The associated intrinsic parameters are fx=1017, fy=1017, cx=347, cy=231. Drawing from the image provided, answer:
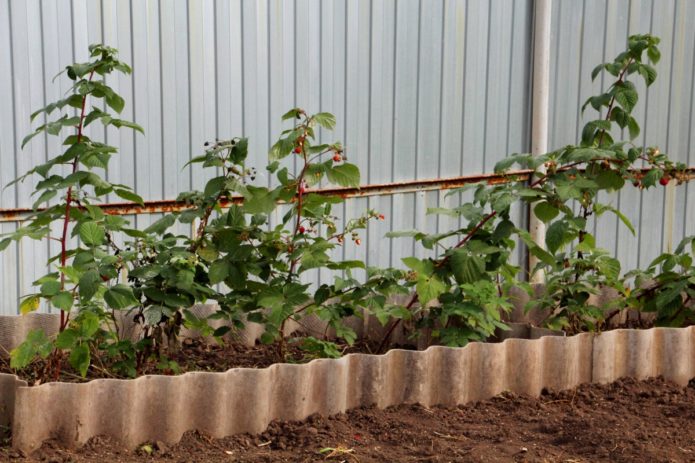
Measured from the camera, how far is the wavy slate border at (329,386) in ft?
11.1

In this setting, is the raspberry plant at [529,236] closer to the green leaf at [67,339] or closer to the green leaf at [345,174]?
the green leaf at [345,174]

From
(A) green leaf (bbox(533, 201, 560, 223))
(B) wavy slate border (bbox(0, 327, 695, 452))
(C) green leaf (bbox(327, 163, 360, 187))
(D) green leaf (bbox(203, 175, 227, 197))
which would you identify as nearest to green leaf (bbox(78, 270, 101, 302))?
(B) wavy slate border (bbox(0, 327, 695, 452))

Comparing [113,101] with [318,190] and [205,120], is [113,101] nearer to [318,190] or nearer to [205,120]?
[205,120]

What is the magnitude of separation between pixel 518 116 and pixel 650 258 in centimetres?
155

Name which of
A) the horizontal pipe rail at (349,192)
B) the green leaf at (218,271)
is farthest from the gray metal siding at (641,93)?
the green leaf at (218,271)

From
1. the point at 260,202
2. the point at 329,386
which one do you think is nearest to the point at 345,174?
the point at 260,202

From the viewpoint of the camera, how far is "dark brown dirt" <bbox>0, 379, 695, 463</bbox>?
343 cm

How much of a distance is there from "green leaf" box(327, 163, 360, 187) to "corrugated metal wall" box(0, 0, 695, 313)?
146cm

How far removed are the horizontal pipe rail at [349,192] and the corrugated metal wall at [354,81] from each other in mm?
46

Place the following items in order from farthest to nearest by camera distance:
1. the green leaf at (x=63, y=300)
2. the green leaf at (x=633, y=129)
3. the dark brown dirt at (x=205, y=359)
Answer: the green leaf at (x=633, y=129), the dark brown dirt at (x=205, y=359), the green leaf at (x=63, y=300)

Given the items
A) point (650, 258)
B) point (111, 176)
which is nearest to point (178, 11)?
point (111, 176)

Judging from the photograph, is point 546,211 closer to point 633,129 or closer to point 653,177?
point 653,177

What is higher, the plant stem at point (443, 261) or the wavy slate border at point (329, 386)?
the plant stem at point (443, 261)

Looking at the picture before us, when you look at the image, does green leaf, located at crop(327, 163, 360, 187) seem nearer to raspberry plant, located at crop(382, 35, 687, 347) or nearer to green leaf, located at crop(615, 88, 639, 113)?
raspberry plant, located at crop(382, 35, 687, 347)
